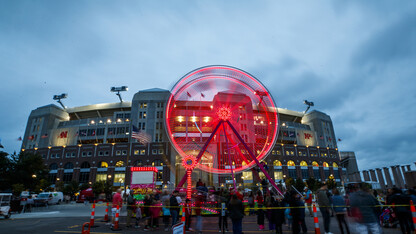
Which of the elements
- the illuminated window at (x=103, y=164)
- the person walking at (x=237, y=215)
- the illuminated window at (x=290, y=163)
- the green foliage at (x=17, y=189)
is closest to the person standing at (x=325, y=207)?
the person walking at (x=237, y=215)

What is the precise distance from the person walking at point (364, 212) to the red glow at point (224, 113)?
67.7ft

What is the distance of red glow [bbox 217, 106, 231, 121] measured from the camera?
2778 centimetres

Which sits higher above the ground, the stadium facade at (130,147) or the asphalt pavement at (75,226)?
the stadium facade at (130,147)

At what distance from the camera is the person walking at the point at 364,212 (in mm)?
6902

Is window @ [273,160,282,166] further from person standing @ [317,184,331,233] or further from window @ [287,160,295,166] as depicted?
person standing @ [317,184,331,233]

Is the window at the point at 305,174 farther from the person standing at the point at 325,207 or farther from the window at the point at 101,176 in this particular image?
the person standing at the point at 325,207

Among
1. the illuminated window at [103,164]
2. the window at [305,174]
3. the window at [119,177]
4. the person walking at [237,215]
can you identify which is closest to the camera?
the person walking at [237,215]

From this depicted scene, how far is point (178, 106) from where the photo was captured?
1180 inches

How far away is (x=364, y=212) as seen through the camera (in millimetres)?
7016

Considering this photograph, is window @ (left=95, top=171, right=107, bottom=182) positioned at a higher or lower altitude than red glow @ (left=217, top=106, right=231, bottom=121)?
lower

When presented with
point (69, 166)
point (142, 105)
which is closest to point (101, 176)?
point (69, 166)

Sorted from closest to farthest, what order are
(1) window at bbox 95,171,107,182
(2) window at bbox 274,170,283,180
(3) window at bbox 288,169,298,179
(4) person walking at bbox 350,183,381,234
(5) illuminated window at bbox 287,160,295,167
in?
1. (4) person walking at bbox 350,183,381,234
2. (1) window at bbox 95,171,107,182
3. (2) window at bbox 274,170,283,180
4. (3) window at bbox 288,169,298,179
5. (5) illuminated window at bbox 287,160,295,167

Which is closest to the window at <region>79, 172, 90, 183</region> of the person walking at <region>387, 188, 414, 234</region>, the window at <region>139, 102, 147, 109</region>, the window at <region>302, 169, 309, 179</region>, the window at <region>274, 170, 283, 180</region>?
the window at <region>139, 102, 147, 109</region>

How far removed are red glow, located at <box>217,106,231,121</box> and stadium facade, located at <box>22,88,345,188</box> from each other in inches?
1330
